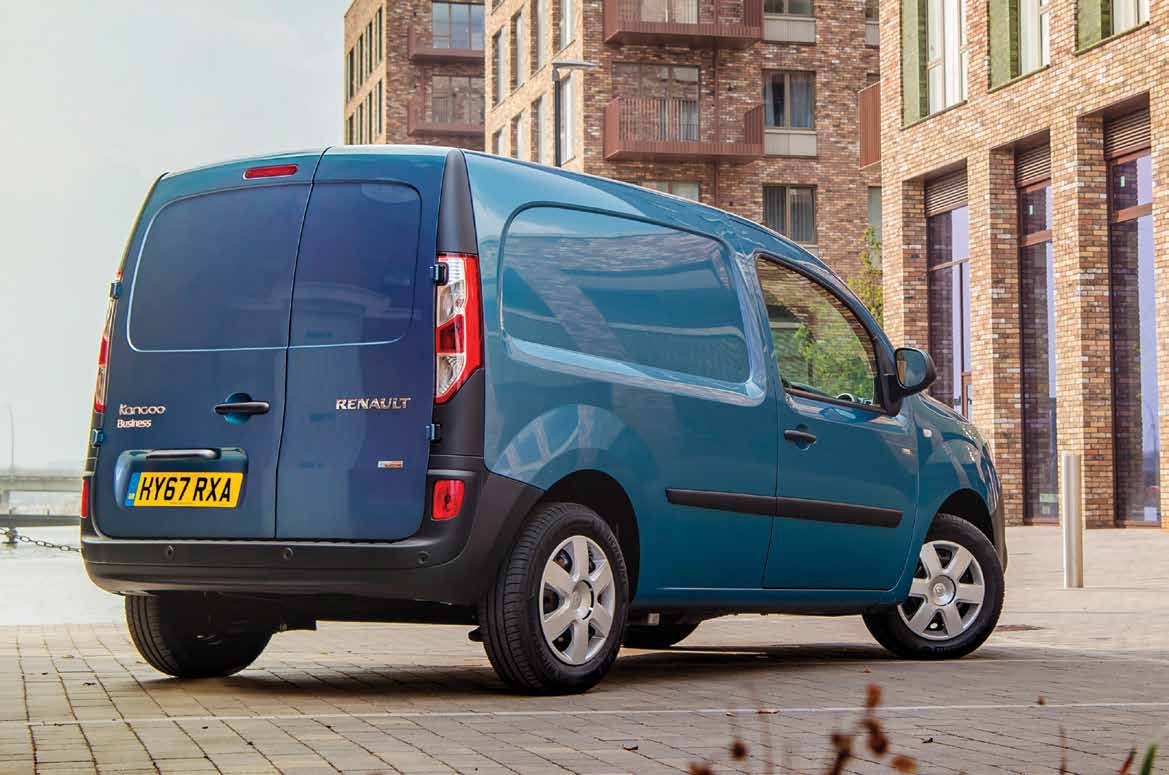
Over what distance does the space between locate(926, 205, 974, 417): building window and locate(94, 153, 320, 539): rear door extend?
942 inches

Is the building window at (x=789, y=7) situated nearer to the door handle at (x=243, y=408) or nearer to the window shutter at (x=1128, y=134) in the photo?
the window shutter at (x=1128, y=134)

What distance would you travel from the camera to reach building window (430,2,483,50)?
6869 cm

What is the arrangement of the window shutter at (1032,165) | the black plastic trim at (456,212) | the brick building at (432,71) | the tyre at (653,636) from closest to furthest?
the black plastic trim at (456,212) → the tyre at (653,636) → the window shutter at (1032,165) → the brick building at (432,71)

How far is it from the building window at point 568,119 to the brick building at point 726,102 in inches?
2.0

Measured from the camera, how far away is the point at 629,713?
6469 millimetres

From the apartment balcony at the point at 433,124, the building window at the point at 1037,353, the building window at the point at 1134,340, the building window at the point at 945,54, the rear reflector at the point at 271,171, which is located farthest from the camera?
the apartment balcony at the point at 433,124

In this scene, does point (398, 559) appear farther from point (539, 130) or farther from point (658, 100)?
point (539, 130)

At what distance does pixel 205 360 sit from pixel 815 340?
9.70 ft

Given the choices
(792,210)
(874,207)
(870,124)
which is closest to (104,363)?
(870,124)

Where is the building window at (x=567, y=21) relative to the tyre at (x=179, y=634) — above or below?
above

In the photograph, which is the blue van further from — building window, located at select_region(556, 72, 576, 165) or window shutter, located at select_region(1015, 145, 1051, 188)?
building window, located at select_region(556, 72, 576, 165)

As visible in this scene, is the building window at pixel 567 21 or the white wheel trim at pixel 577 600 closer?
the white wheel trim at pixel 577 600

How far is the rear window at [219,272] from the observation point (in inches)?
275

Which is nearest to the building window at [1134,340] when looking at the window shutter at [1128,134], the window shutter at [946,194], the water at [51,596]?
the window shutter at [1128,134]
